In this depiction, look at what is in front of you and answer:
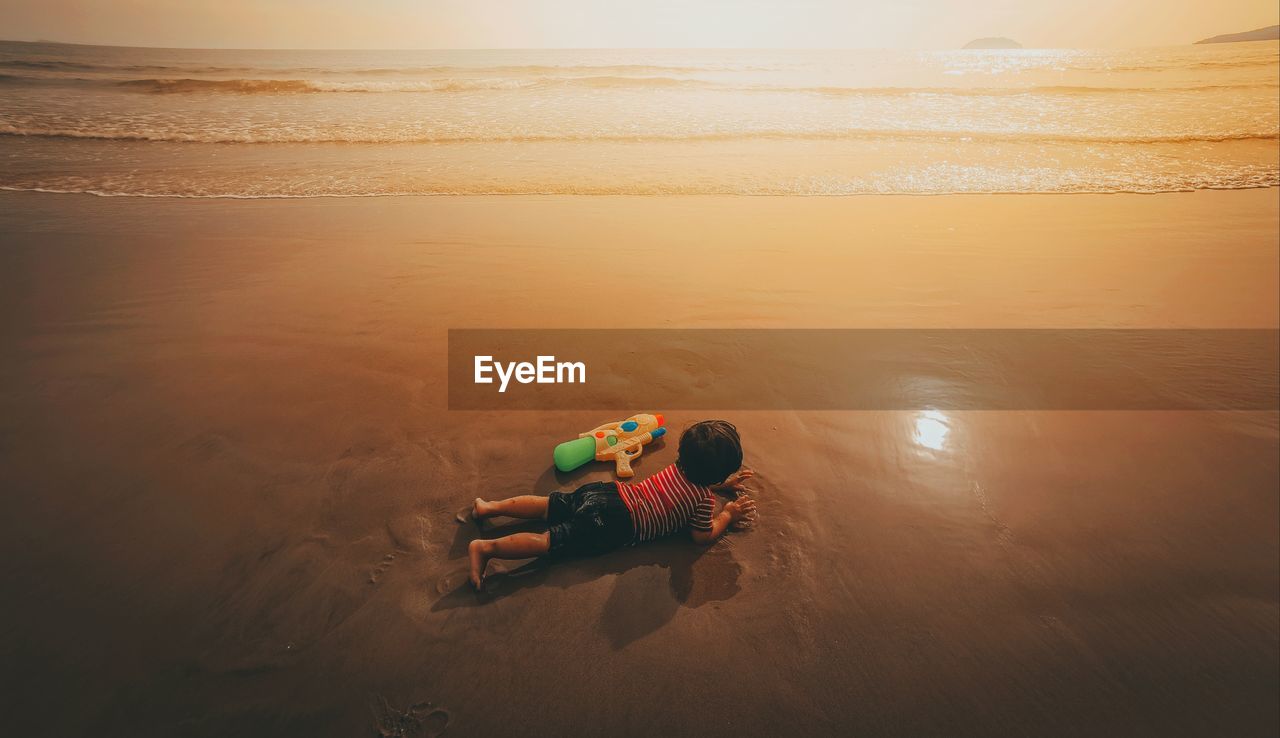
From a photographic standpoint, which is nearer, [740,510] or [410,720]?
[410,720]

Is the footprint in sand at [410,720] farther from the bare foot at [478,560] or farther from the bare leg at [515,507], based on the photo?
the bare leg at [515,507]

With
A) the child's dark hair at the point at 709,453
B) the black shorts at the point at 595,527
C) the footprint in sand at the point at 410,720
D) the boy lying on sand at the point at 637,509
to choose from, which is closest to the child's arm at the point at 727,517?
the boy lying on sand at the point at 637,509

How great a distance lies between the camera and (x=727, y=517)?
2.83m

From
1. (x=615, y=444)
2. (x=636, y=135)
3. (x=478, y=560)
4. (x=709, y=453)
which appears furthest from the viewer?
(x=636, y=135)

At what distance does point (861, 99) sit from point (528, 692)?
18.8m

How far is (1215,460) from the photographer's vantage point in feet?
10.5

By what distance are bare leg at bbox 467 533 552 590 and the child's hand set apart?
0.94 meters

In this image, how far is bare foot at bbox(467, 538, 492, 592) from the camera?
2521mm

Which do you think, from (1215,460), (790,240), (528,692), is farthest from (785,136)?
(528,692)

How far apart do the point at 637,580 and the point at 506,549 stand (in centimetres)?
65

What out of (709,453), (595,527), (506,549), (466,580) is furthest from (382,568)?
(709,453)

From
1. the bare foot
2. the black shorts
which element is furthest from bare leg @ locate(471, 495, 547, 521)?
the bare foot

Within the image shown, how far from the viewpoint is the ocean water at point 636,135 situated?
28.2 ft

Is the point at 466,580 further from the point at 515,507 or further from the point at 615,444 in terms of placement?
the point at 615,444
